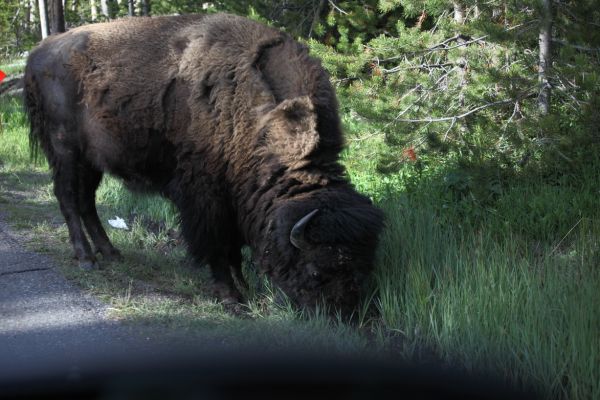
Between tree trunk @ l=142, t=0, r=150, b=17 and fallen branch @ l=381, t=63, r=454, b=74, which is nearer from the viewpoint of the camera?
fallen branch @ l=381, t=63, r=454, b=74

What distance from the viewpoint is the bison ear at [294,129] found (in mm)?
5641

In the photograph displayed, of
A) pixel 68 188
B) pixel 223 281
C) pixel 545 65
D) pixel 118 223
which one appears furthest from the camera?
pixel 118 223

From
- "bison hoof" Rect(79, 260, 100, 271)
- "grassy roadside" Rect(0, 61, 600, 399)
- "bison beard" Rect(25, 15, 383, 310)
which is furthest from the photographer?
"bison hoof" Rect(79, 260, 100, 271)

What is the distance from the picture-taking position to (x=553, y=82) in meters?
6.59

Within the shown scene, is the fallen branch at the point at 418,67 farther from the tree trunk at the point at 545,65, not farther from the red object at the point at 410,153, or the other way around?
the tree trunk at the point at 545,65

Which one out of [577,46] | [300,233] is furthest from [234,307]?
[577,46]

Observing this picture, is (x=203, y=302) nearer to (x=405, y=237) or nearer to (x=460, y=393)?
(x=405, y=237)

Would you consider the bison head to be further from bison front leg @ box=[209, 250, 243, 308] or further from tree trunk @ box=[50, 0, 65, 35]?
tree trunk @ box=[50, 0, 65, 35]

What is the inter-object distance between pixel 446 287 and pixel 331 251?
34.3 inches

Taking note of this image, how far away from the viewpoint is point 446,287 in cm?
508

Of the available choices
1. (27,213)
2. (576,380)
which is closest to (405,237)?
(576,380)

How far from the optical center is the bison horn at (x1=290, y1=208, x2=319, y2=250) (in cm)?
525

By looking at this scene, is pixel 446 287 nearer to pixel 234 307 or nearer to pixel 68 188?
pixel 234 307

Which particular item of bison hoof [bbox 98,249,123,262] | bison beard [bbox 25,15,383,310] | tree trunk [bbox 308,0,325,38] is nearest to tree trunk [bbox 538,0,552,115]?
bison beard [bbox 25,15,383,310]
